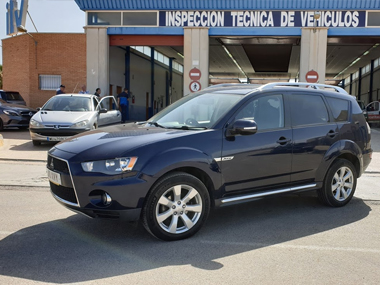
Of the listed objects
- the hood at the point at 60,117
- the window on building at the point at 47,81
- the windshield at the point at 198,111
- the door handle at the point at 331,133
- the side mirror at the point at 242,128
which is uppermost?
the window on building at the point at 47,81

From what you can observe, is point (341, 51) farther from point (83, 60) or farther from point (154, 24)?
point (83, 60)

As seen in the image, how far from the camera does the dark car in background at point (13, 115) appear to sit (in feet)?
56.3

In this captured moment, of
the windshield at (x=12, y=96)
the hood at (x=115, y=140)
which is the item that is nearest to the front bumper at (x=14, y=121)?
the windshield at (x=12, y=96)

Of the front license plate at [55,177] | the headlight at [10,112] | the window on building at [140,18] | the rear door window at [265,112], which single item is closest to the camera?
the front license plate at [55,177]

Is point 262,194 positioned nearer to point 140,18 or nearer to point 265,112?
point 265,112

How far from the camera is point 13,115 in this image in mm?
17344

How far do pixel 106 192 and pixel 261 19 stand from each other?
1676 centimetres

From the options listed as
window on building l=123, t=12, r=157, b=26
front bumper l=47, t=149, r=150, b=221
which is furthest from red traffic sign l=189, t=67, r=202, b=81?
front bumper l=47, t=149, r=150, b=221

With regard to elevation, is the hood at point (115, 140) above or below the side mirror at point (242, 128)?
below

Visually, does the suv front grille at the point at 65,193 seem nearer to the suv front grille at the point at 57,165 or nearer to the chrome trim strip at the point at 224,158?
the suv front grille at the point at 57,165

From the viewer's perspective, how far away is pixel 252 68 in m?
40.2

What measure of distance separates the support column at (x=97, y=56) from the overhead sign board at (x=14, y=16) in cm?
484

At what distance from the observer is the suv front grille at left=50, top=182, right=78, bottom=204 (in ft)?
14.4

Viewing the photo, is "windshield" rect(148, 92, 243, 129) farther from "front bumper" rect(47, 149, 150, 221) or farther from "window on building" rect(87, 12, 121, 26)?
"window on building" rect(87, 12, 121, 26)
